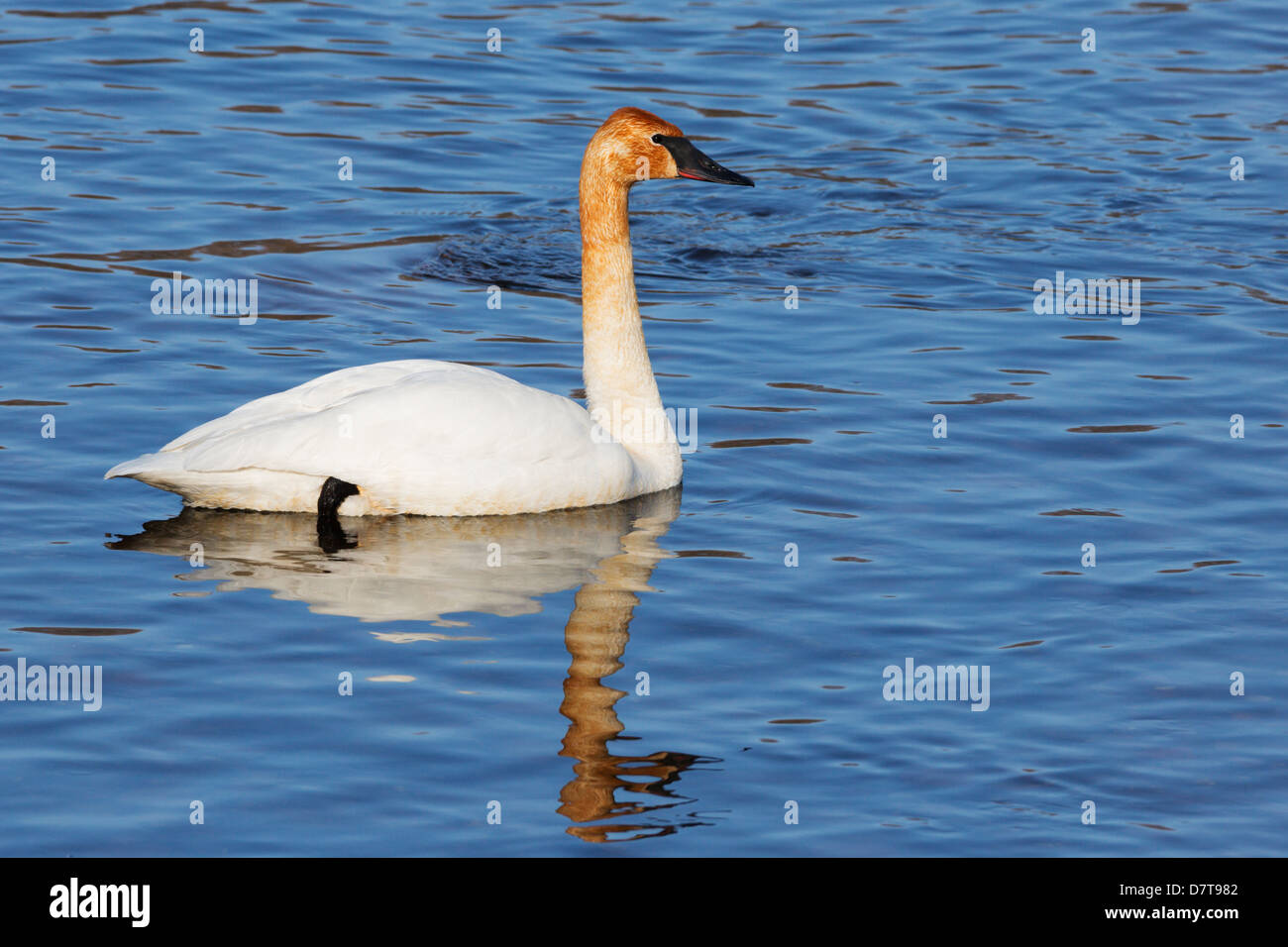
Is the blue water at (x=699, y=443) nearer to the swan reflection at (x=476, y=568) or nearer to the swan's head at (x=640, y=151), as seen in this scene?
the swan reflection at (x=476, y=568)

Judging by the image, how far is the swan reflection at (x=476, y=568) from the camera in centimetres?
787

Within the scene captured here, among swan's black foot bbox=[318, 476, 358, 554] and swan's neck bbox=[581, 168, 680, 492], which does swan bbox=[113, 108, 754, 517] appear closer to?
swan's black foot bbox=[318, 476, 358, 554]

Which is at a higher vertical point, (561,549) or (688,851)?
(561,549)

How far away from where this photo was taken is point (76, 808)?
262 inches

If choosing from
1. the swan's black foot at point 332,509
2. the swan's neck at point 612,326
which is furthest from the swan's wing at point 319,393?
the swan's neck at point 612,326

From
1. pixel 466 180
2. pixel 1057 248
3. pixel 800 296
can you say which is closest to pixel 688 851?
pixel 800 296

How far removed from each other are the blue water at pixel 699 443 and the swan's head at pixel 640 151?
1458 mm

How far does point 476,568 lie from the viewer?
9086 mm

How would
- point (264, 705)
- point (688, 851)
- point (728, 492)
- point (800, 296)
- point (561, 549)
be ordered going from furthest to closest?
point (800, 296)
point (728, 492)
point (561, 549)
point (264, 705)
point (688, 851)

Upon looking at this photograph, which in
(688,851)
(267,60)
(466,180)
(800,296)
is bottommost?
(688,851)

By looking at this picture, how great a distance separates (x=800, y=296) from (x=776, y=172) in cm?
304

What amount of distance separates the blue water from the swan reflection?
29 millimetres

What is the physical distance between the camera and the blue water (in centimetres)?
702

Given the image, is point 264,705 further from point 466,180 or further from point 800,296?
point 466,180
